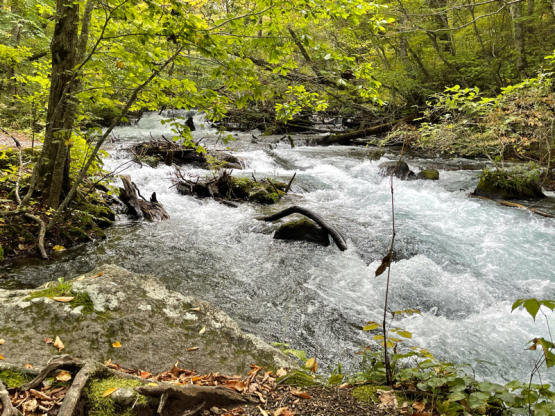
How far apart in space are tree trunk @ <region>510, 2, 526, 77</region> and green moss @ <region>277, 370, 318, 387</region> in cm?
1572

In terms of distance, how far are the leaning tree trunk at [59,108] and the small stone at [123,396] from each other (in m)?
3.51

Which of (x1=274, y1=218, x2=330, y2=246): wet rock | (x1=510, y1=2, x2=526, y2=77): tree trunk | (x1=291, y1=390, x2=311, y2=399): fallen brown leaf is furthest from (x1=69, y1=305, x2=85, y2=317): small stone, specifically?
(x1=510, y1=2, x2=526, y2=77): tree trunk

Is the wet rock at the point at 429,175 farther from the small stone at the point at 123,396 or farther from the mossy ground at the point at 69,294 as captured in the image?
the small stone at the point at 123,396

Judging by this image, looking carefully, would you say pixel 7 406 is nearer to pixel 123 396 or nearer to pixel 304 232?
pixel 123 396

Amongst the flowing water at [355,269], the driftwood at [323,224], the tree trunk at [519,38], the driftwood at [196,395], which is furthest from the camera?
the tree trunk at [519,38]

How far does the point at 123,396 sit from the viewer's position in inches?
66.4

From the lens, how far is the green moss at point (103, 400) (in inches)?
63.9

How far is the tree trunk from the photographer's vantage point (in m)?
12.8

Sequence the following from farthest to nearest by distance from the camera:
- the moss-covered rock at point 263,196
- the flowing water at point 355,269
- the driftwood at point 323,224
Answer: the moss-covered rock at point 263,196 → the driftwood at point 323,224 → the flowing water at point 355,269

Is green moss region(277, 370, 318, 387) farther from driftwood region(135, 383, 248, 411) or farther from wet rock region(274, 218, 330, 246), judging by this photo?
wet rock region(274, 218, 330, 246)

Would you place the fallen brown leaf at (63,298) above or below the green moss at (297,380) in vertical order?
above

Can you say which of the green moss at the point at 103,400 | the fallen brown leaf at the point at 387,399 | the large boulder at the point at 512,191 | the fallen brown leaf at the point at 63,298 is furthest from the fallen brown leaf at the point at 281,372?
the large boulder at the point at 512,191

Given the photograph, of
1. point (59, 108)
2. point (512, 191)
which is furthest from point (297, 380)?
point (512, 191)

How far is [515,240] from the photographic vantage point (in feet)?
22.3
